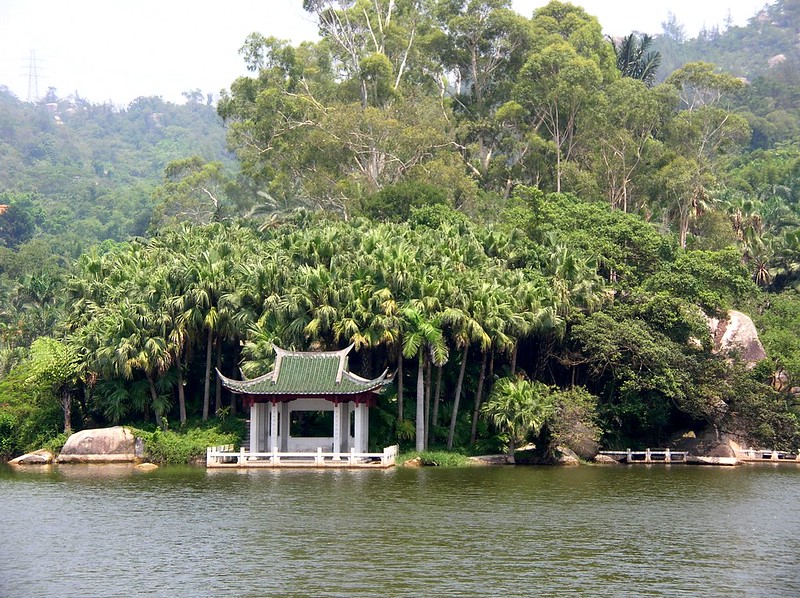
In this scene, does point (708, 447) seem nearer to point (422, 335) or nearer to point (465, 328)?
point (465, 328)

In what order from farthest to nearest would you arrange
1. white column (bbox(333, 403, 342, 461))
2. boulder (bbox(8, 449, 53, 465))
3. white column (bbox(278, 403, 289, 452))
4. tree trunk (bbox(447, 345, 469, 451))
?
tree trunk (bbox(447, 345, 469, 451))
white column (bbox(278, 403, 289, 452))
boulder (bbox(8, 449, 53, 465))
white column (bbox(333, 403, 342, 461))

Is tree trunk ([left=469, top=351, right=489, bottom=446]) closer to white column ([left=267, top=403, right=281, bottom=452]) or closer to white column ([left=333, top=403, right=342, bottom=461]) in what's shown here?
white column ([left=333, top=403, right=342, bottom=461])

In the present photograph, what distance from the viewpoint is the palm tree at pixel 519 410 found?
44.2 m

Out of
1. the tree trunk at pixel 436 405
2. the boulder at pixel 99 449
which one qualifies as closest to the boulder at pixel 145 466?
the boulder at pixel 99 449

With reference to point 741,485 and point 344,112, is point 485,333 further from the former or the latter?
point 344,112

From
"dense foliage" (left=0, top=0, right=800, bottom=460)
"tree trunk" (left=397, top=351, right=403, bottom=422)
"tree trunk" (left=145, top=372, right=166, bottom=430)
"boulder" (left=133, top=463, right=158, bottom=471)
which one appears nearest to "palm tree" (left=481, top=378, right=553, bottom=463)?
"dense foliage" (left=0, top=0, right=800, bottom=460)

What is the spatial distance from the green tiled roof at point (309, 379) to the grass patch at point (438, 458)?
3.00 metres

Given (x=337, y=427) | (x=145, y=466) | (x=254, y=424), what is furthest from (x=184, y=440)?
(x=337, y=427)

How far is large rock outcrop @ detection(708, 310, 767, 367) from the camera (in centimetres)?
5175

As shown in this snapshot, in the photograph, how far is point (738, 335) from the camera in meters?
52.8

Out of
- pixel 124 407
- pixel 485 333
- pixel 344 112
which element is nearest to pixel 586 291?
pixel 485 333

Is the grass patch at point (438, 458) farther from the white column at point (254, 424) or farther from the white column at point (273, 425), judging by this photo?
the white column at point (254, 424)

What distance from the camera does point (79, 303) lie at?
52.2m

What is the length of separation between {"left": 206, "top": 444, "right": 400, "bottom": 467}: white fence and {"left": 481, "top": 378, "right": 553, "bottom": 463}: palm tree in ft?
14.3
